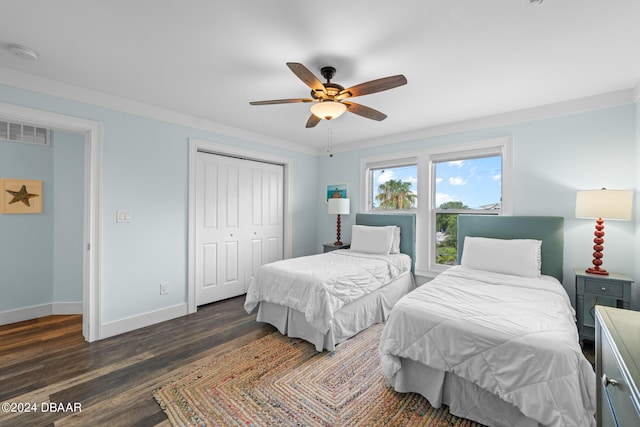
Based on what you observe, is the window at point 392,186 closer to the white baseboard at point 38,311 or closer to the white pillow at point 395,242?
the white pillow at point 395,242

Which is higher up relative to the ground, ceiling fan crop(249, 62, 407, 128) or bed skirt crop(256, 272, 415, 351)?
ceiling fan crop(249, 62, 407, 128)

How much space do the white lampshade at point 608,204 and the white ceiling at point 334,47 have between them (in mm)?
1024

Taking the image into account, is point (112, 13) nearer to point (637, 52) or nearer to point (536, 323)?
point (536, 323)

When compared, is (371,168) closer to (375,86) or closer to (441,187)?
(441,187)

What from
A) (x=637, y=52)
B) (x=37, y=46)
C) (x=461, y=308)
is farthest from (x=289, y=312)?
(x=637, y=52)

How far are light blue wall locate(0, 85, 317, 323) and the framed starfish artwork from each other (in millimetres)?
257

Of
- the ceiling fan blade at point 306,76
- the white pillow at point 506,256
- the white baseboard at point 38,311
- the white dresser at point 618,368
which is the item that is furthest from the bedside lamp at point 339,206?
the white baseboard at point 38,311

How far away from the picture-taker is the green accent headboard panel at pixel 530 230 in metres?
2.94

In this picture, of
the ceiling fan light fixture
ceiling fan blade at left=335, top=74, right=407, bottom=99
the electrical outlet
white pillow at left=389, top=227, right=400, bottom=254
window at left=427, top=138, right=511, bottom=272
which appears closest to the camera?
ceiling fan blade at left=335, top=74, right=407, bottom=99

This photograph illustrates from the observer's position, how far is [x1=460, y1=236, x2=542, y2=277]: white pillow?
8.98 feet

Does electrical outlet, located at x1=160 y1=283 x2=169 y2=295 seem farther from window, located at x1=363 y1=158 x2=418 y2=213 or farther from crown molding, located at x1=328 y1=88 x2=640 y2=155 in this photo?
crown molding, located at x1=328 y1=88 x2=640 y2=155

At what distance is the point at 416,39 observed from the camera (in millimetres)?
1894

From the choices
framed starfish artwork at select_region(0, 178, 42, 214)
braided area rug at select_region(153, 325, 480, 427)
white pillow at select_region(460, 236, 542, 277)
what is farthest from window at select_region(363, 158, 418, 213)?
framed starfish artwork at select_region(0, 178, 42, 214)

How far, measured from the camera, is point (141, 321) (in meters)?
3.08
